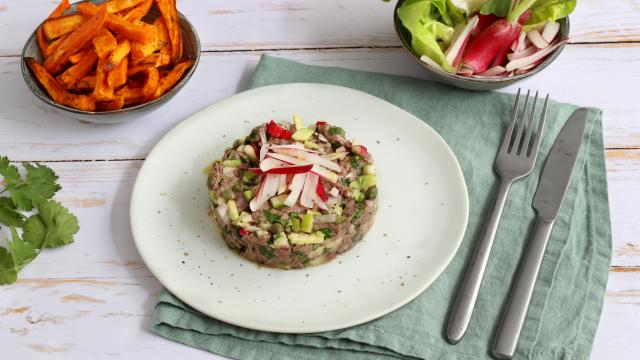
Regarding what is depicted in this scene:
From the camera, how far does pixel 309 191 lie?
318 centimetres

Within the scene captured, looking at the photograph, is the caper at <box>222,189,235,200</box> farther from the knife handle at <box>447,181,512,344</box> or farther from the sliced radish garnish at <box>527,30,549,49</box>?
the sliced radish garnish at <box>527,30,549,49</box>

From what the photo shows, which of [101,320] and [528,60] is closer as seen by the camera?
[101,320]

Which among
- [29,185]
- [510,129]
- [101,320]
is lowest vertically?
[101,320]

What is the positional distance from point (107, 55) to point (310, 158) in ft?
4.14

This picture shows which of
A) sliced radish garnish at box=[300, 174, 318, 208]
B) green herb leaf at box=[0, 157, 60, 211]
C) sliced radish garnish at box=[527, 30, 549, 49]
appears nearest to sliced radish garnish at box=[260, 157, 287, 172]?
sliced radish garnish at box=[300, 174, 318, 208]

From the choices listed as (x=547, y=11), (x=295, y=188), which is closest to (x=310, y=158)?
(x=295, y=188)

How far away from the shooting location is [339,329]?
3078 mm

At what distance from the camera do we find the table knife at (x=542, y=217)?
305 centimetres

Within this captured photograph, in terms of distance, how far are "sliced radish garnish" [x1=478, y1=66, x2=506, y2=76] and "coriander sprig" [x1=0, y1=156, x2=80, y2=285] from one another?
233 centimetres

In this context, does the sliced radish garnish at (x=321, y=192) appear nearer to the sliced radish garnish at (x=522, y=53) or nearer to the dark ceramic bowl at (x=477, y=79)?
the dark ceramic bowl at (x=477, y=79)

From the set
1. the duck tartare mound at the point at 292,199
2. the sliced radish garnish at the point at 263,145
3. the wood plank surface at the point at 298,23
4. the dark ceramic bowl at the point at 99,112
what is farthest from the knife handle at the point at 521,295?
the dark ceramic bowl at the point at 99,112

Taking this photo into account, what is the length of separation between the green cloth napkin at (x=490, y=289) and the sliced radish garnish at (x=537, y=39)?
33 cm

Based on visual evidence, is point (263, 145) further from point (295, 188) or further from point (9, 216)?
point (9, 216)

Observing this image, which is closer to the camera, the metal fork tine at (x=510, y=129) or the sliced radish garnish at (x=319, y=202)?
the sliced radish garnish at (x=319, y=202)
